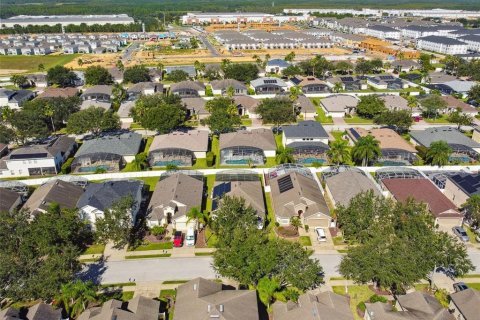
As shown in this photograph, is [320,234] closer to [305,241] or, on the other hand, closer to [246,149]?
[305,241]

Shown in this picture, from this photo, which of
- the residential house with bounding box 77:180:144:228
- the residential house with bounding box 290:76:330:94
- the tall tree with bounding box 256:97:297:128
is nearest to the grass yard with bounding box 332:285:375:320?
the residential house with bounding box 77:180:144:228

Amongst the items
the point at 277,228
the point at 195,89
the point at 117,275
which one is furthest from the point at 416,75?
the point at 117,275

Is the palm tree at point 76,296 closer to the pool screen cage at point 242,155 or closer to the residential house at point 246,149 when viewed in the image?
the residential house at point 246,149

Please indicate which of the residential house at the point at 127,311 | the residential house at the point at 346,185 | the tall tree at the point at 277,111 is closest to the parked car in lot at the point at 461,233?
the residential house at the point at 346,185

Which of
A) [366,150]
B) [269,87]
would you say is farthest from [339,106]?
[366,150]

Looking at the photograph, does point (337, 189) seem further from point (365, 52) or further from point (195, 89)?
point (365, 52)
